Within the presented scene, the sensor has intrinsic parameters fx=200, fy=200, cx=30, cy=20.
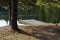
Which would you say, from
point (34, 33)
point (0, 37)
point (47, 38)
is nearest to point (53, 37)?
point (47, 38)

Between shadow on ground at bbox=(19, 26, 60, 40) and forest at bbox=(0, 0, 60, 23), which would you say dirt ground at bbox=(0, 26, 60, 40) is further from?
forest at bbox=(0, 0, 60, 23)

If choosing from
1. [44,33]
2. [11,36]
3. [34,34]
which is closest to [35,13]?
[44,33]

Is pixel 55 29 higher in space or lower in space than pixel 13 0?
lower

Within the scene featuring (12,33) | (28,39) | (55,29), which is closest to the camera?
A: (28,39)

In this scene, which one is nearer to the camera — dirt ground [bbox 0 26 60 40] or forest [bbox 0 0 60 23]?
dirt ground [bbox 0 26 60 40]

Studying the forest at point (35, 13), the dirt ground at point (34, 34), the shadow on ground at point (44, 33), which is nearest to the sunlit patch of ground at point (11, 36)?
the dirt ground at point (34, 34)

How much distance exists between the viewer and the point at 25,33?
8.92m

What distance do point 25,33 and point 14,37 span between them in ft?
2.29

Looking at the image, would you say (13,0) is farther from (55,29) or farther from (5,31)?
(55,29)

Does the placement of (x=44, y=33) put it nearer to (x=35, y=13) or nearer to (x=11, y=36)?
(x=11, y=36)

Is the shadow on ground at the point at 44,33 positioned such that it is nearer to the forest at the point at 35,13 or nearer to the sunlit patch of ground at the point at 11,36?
Result: the sunlit patch of ground at the point at 11,36

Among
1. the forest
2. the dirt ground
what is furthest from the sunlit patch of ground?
the forest

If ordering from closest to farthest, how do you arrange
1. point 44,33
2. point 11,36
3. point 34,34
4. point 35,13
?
point 11,36
point 34,34
point 44,33
point 35,13

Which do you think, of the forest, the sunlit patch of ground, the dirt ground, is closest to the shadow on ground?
the dirt ground
